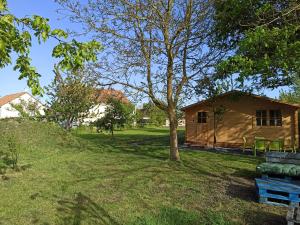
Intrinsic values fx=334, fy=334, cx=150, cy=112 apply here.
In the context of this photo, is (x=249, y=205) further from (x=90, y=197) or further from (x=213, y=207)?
(x=90, y=197)

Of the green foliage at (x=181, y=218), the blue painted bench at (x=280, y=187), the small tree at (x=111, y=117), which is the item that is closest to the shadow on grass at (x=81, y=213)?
the green foliage at (x=181, y=218)

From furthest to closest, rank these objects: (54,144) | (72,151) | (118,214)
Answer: (54,144) < (72,151) < (118,214)

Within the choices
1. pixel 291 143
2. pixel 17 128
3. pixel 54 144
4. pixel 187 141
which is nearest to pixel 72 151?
pixel 54 144

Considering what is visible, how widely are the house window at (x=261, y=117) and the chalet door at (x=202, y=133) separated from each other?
145 inches

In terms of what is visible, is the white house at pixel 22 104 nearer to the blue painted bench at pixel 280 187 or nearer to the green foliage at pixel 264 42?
the green foliage at pixel 264 42

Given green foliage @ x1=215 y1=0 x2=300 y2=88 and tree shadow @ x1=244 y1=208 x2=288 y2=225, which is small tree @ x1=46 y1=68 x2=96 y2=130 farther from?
tree shadow @ x1=244 y1=208 x2=288 y2=225

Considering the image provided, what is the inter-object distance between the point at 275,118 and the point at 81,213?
1803 cm

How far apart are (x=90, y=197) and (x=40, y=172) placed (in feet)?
14.1

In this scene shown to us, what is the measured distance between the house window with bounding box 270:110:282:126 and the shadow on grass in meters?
17.1

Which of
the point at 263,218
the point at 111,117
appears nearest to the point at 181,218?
the point at 263,218

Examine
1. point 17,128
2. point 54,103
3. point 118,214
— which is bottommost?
point 118,214

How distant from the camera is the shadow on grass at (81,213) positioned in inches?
250

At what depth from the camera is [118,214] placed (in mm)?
6727

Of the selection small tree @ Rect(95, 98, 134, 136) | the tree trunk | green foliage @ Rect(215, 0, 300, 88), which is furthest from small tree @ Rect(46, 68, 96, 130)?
green foliage @ Rect(215, 0, 300, 88)
